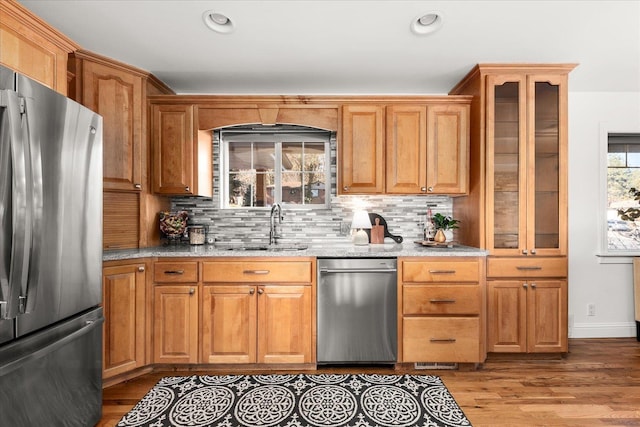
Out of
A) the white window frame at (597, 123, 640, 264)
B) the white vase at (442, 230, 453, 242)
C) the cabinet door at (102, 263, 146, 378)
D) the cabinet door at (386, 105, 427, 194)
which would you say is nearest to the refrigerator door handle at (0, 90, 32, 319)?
the cabinet door at (102, 263, 146, 378)

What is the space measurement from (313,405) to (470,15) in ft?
8.39

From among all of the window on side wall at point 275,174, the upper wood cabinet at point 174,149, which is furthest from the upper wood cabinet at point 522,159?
the upper wood cabinet at point 174,149

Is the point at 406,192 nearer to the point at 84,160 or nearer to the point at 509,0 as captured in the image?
the point at 509,0

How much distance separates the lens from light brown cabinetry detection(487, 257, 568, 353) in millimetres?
2668

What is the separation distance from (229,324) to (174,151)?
1503mm

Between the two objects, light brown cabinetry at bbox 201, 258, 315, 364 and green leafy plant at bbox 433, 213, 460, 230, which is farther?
green leafy plant at bbox 433, 213, 460, 230

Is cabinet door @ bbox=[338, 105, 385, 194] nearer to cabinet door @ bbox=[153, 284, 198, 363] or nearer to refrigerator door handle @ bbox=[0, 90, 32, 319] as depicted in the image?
cabinet door @ bbox=[153, 284, 198, 363]

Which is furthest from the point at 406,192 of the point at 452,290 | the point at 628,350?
the point at 628,350

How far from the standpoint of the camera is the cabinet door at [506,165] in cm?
269

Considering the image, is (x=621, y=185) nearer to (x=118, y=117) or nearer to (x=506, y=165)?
(x=506, y=165)

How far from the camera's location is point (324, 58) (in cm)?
255

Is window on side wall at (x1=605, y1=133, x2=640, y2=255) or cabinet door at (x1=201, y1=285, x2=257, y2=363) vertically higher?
window on side wall at (x1=605, y1=133, x2=640, y2=255)

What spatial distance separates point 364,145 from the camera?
114 inches

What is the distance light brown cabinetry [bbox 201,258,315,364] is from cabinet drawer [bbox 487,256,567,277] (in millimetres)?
1493
